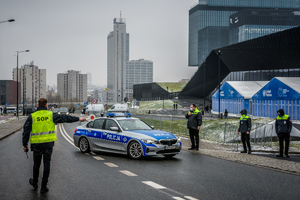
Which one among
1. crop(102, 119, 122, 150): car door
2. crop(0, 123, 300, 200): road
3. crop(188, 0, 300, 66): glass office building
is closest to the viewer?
crop(0, 123, 300, 200): road

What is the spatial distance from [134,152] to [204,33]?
169 metres

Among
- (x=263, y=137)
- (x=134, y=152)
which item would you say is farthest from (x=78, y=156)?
(x=263, y=137)

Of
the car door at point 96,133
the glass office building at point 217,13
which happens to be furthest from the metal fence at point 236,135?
the glass office building at point 217,13

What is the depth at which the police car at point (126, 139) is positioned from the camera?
12641 millimetres

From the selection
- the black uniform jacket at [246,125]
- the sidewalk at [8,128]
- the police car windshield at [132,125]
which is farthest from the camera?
the sidewalk at [8,128]

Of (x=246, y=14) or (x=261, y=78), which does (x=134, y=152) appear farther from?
(x=246, y=14)

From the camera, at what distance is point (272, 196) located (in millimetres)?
7574

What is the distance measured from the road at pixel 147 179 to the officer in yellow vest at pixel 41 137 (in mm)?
379

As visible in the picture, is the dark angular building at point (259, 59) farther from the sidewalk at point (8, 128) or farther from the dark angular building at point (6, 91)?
the dark angular building at point (6, 91)

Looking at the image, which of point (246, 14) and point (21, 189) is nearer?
point (21, 189)

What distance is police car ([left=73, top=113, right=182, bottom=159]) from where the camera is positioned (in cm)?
1264

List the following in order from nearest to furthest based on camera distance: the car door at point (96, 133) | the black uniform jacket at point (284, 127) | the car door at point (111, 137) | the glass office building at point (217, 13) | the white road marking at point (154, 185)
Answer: the white road marking at point (154, 185) < the car door at point (111, 137) < the car door at point (96, 133) < the black uniform jacket at point (284, 127) < the glass office building at point (217, 13)

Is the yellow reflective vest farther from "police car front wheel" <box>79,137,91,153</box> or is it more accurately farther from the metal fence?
the metal fence

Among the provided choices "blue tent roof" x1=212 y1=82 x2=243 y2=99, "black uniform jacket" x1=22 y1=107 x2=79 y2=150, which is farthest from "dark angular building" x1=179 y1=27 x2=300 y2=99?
"black uniform jacket" x1=22 y1=107 x2=79 y2=150
